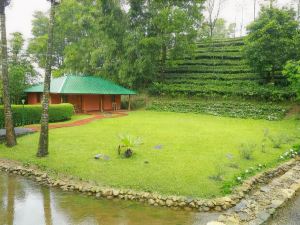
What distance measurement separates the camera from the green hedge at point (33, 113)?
18734mm

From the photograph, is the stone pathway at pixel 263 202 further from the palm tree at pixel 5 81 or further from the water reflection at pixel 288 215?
the palm tree at pixel 5 81

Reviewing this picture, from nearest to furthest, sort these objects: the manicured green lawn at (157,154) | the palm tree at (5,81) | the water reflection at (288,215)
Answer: the water reflection at (288,215), the manicured green lawn at (157,154), the palm tree at (5,81)

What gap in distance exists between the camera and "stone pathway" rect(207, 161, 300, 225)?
7262mm

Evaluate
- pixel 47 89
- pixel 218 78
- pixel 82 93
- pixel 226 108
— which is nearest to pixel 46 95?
pixel 47 89

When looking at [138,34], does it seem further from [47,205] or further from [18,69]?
[47,205]

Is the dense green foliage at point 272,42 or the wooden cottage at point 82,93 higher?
the dense green foliage at point 272,42

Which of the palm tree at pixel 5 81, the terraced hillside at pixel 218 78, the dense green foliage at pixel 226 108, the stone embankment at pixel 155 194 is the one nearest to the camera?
the stone embankment at pixel 155 194

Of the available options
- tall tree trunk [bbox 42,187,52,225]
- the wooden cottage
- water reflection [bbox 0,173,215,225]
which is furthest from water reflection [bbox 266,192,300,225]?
the wooden cottage

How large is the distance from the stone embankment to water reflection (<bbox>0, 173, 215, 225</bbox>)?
28 centimetres

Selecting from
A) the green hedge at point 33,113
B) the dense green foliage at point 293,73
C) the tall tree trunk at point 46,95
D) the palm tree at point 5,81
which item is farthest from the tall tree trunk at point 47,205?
the dense green foliage at point 293,73

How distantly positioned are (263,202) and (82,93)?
65.7ft

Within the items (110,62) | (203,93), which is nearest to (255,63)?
(203,93)

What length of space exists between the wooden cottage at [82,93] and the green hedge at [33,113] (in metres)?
3.20

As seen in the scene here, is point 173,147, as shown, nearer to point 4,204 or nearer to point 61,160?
point 61,160
